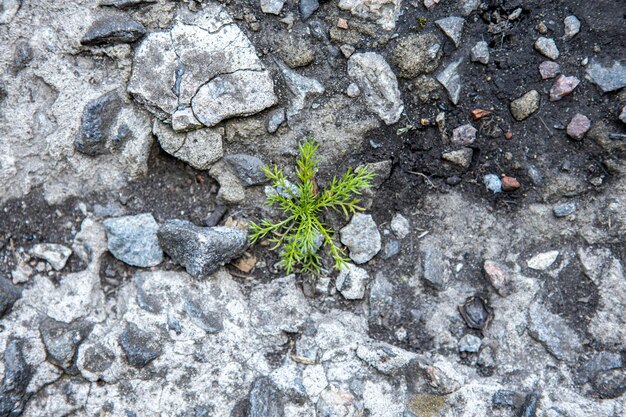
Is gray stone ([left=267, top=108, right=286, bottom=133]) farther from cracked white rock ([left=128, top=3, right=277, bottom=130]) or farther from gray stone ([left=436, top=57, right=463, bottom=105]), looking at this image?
gray stone ([left=436, top=57, right=463, bottom=105])

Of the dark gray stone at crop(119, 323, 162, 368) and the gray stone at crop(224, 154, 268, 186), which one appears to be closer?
the dark gray stone at crop(119, 323, 162, 368)

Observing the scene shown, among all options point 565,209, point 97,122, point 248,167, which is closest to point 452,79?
point 565,209

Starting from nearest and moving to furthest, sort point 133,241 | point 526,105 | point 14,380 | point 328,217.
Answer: point 14,380 < point 526,105 < point 133,241 < point 328,217

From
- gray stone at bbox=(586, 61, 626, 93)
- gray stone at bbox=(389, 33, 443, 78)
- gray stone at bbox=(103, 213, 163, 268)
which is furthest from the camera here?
gray stone at bbox=(103, 213, 163, 268)

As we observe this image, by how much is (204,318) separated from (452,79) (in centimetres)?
177

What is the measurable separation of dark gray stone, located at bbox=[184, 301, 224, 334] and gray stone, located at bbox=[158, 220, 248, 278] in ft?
0.53

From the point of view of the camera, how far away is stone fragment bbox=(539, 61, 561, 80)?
2.72 meters

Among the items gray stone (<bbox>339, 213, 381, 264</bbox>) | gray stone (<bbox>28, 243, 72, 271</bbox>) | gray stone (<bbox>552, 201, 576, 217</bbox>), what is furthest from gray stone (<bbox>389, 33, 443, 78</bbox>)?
gray stone (<bbox>28, 243, 72, 271</bbox>)

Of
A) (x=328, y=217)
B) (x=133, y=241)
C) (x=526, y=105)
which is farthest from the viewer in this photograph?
(x=328, y=217)

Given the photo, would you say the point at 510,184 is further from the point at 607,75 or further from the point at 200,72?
the point at 200,72

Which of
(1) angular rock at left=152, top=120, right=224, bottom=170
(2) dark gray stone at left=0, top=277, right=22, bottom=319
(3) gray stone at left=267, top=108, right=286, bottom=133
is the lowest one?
(2) dark gray stone at left=0, top=277, right=22, bottom=319

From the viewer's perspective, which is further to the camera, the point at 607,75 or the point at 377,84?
the point at 377,84

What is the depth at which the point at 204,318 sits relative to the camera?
9.21 feet

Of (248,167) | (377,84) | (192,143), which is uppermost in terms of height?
(377,84)
